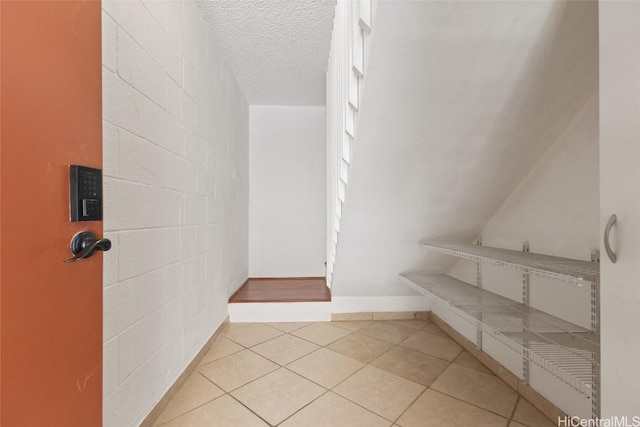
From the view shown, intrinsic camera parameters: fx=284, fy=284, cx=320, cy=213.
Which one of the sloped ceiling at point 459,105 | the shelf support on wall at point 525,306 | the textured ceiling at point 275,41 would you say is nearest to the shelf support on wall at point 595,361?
the shelf support on wall at point 525,306

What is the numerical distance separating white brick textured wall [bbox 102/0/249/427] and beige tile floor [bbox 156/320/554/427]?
9.9 inches

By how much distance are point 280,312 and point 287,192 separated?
59.4 inches

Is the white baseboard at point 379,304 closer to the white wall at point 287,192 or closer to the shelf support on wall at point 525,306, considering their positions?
the white wall at point 287,192

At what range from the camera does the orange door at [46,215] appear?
2.05 ft

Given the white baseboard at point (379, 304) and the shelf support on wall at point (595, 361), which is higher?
the shelf support on wall at point (595, 361)

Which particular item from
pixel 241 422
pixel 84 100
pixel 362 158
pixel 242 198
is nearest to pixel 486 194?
pixel 362 158

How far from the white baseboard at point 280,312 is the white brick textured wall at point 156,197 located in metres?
0.34

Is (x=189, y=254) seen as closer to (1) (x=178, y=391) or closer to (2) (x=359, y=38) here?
(1) (x=178, y=391)

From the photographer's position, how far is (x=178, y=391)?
1.50 m

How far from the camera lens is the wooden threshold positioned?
2586mm

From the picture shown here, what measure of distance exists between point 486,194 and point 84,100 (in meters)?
1.95

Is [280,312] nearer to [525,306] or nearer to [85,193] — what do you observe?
[525,306]

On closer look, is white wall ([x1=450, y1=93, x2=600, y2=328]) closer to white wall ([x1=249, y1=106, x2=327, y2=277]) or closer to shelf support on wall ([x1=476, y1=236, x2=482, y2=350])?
shelf support on wall ([x1=476, y1=236, x2=482, y2=350])

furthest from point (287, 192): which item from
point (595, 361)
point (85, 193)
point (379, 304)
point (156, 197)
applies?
point (595, 361)
